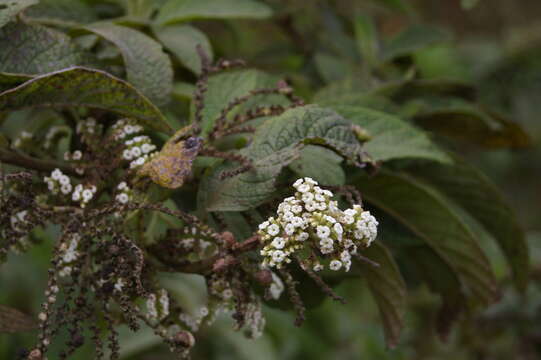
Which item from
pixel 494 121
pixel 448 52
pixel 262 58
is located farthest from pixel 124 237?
pixel 448 52

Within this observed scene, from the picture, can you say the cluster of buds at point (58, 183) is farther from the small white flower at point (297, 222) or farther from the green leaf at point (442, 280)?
the green leaf at point (442, 280)

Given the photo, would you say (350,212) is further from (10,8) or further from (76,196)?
(10,8)

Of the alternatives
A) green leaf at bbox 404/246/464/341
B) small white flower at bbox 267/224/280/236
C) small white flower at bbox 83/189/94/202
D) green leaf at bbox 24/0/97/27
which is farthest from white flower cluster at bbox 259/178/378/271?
green leaf at bbox 24/0/97/27

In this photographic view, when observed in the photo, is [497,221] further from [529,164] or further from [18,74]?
[529,164]

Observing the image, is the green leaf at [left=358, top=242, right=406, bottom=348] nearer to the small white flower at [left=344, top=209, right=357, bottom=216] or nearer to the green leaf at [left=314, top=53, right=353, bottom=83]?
the small white flower at [left=344, top=209, right=357, bottom=216]

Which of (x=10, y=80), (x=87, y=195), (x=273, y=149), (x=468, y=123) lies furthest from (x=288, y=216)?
(x=468, y=123)

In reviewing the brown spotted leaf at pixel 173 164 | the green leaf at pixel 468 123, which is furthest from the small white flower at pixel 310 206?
the green leaf at pixel 468 123

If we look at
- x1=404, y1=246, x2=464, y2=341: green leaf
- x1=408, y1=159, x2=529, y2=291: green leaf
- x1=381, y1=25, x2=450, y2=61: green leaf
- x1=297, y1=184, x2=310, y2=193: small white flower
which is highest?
x1=297, y1=184, x2=310, y2=193: small white flower
